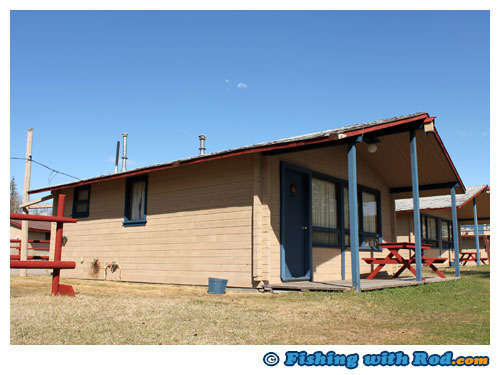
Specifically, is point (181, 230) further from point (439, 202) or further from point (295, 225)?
point (439, 202)

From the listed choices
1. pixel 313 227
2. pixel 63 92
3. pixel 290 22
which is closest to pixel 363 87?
pixel 290 22

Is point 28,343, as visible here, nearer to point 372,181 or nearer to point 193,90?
point 372,181

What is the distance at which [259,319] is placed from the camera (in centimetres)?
489

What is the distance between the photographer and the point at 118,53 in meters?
11.0

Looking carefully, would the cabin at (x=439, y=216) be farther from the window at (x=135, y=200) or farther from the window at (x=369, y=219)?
the window at (x=135, y=200)

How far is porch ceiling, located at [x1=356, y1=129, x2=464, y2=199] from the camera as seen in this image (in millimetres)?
9891

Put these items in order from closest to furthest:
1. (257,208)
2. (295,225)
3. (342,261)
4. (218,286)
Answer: (218,286)
(257,208)
(295,225)
(342,261)

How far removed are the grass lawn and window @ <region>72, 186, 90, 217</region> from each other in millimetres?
5053

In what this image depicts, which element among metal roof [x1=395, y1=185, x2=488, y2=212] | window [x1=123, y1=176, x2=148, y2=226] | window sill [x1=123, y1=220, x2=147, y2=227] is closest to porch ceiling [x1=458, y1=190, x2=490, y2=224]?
metal roof [x1=395, y1=185, x2=488, y2=212]

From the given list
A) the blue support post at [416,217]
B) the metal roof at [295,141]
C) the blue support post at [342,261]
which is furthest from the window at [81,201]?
the blue support post at [416,217]

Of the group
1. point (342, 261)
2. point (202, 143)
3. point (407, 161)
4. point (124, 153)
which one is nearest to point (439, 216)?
point (407, 161)

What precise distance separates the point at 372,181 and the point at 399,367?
30.3 ft

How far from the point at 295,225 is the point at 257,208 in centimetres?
126

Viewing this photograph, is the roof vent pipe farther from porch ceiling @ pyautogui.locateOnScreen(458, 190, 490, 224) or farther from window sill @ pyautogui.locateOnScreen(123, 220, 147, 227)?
porch ceiling @ pyautogui.locateOnScreen(458, 190, 490, 224)
